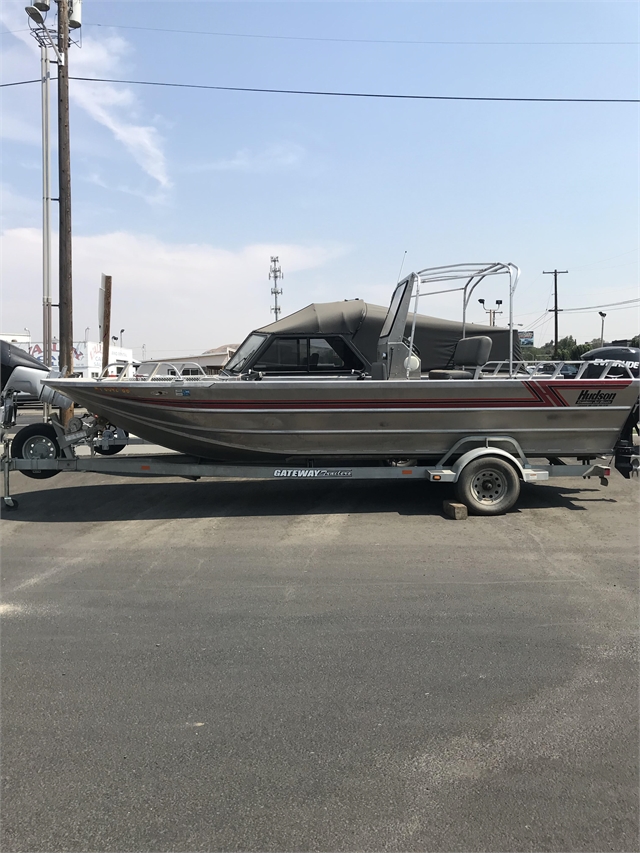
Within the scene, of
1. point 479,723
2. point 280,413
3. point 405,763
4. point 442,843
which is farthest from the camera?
point 280,413

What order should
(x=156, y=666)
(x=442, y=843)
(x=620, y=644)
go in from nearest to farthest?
(x=442, y=843), (x=156, y=666), (x=620, y=644)

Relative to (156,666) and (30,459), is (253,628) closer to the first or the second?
(156,666)

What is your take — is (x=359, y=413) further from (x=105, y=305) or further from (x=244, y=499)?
(x=105, y=305)

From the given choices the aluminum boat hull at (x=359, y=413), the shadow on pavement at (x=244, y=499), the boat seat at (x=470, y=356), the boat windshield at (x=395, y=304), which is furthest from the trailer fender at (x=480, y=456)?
the boat windshield at (x=395, y=304)

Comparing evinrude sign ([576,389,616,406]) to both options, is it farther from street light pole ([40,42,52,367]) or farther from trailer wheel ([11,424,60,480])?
street light pole ([40,42,52,367])

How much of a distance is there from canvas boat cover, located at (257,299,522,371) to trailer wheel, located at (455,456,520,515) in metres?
4.97

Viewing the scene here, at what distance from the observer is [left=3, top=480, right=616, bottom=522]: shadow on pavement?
274 inches

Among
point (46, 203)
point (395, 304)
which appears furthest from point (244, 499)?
point (46, 203)

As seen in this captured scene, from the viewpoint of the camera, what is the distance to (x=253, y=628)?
3.87 meters

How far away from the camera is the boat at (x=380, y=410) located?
652 centimetres

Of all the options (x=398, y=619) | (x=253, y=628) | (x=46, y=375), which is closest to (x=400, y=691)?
(x=398, y=619)

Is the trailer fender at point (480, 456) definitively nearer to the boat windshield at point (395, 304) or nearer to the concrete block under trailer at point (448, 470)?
the concrete block under trailer at point (448, 470)

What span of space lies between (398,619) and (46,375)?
18.7 feet

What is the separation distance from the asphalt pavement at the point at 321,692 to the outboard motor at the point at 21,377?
2.08m
